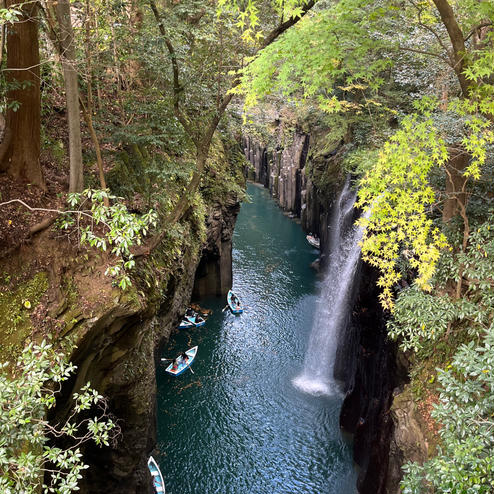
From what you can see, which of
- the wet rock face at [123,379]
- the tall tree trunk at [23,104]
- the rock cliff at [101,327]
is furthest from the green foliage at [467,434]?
the tall tree trunk at [23,104]

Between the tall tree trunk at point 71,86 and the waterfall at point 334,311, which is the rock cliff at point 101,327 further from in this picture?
the waterfall at point 334,311

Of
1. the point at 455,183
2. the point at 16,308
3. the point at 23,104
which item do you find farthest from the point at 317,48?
the point at 16,308

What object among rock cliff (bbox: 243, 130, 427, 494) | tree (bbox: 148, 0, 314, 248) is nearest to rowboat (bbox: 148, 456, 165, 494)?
rock cliff (bbox: 243, 130, 427, 494)

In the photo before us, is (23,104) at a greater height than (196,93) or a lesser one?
lesser

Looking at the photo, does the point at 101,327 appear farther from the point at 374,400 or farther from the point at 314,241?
the point at 314,241

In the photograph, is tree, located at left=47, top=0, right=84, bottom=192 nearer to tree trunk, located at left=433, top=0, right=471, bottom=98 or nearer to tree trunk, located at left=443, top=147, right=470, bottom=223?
tree trunk, located at left=433, top=0, right=471, bottom=98

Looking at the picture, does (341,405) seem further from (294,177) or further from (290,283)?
(294,177)

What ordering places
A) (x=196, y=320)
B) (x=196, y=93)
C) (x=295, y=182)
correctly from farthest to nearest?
1. (x=295, y=182)
2. (x=196, y=320)
3. (x=196, y=93)
